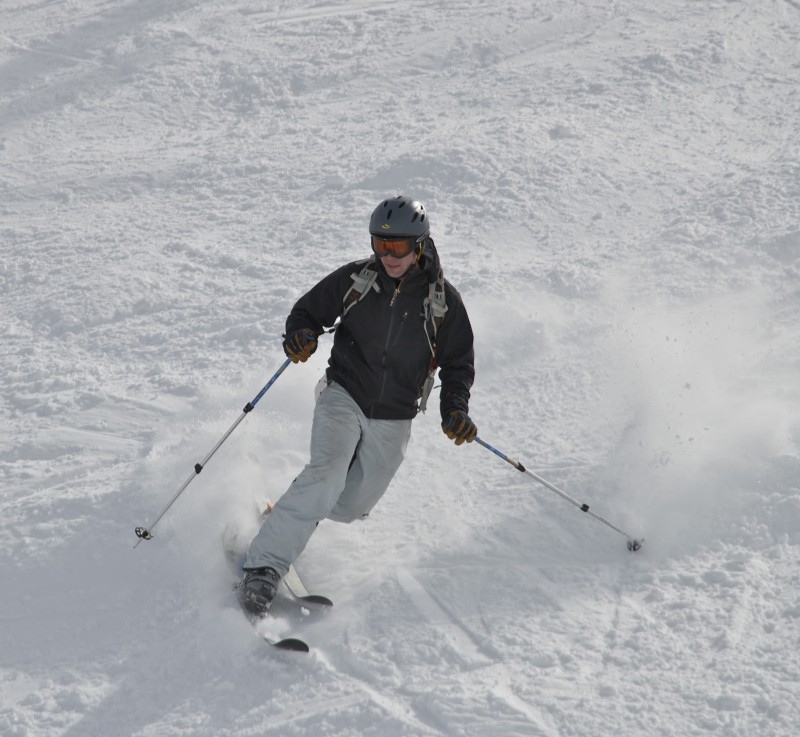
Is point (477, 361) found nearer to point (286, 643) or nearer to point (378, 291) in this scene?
point (378, 291)

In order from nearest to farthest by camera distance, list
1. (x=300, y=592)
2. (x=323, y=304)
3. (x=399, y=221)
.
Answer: (x=399, y=221)
(x=300, y=592)
(x=323, y=304)

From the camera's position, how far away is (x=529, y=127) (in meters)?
11.2

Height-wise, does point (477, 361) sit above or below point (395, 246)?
below

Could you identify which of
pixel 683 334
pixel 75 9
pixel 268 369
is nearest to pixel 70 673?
pixel 268 369

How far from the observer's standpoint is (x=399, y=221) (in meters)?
5.15

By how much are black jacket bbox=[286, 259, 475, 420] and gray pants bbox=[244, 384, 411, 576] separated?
0.35ft

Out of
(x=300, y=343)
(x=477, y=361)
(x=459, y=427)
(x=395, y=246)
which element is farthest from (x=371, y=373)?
(x=477, y=361)

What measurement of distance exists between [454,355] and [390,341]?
0.39 meters

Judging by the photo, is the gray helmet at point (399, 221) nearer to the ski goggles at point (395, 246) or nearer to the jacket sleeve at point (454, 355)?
the ski goggles at point (395, 246)

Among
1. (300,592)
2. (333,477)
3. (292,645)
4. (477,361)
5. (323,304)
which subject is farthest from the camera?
(477,361)

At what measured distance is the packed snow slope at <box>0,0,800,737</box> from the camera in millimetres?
4887

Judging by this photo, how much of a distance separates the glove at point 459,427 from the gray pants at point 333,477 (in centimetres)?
40

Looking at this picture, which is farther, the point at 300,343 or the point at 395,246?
the point at 300,343

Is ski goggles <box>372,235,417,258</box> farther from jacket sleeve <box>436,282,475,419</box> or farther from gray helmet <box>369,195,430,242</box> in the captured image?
jacket sleeve <box>436,282,475,419</box>
